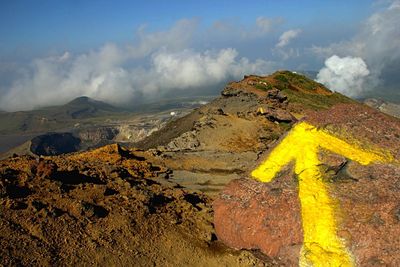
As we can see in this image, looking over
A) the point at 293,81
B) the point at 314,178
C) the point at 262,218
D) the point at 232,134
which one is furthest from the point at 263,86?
the point at 262,218

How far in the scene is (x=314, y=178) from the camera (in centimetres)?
1260

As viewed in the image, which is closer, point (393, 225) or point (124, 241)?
point (393, 225)

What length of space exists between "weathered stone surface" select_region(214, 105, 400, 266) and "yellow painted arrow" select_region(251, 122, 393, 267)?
15 cm

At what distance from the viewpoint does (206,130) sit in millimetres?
34375

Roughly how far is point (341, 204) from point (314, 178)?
3.92ft

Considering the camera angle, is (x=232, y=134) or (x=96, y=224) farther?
(x=232, y=134)

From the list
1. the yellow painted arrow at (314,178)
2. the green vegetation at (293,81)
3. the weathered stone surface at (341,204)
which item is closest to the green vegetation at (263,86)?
the green vegetation at (293,81)

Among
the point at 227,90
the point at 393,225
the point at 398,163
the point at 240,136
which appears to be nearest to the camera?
the point at 393,225

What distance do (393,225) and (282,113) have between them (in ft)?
92.4

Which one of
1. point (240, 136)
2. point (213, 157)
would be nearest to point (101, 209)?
point (213, 157)

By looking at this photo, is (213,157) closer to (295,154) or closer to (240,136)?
(240,136)

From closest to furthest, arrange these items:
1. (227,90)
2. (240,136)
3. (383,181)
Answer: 1. (383,181)
2. (240,136)
3. (227,90)

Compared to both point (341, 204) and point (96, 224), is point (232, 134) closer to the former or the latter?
point (96, 224)

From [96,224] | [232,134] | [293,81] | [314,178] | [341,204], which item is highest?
[293,81]
